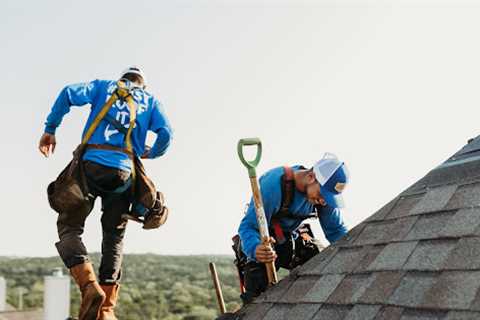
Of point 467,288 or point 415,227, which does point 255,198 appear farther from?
point 467,288

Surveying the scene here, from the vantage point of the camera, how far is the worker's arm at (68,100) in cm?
458

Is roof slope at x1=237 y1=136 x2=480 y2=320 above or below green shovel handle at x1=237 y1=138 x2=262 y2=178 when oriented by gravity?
below

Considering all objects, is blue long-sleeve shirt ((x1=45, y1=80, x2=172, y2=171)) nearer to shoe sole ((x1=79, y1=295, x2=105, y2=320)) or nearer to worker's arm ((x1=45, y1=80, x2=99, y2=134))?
worker's arm ((x1=45, y1=80, x2=99, y2=134))

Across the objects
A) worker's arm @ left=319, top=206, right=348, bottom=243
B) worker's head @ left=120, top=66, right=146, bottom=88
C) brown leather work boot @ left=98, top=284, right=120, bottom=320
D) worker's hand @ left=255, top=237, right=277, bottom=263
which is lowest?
brown leather work boot @ left=98, top=284, right=120, bottom=320

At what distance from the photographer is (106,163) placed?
4375 millimetres

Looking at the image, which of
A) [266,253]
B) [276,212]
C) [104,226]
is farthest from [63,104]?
[266,253]

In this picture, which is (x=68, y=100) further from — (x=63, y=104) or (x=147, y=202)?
(x=147, y=202)

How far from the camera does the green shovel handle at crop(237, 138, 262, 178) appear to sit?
160 inches

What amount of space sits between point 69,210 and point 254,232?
50.0 inches

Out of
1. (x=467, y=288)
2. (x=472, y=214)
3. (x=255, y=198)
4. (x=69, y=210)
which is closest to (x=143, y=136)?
(x=69, y=210)

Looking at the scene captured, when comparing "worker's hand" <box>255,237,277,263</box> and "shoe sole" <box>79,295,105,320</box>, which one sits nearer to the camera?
"worker's hand" <box>255,237,277,263</box>

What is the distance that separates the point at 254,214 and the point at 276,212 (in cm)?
26

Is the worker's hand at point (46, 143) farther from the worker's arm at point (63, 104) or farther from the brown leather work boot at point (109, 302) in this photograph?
the brown leather work boot at point (109, 302)

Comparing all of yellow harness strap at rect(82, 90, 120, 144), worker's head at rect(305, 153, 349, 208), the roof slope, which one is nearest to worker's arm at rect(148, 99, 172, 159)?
yellow harness strap at rect(82, 90, 120, 144)
